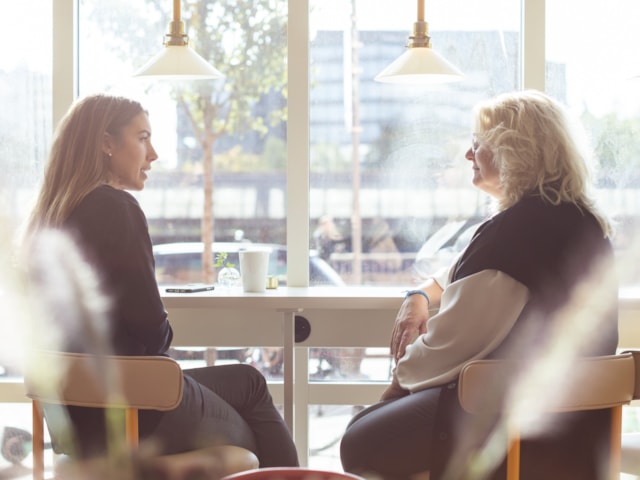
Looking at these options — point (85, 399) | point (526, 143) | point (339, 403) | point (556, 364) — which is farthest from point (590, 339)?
point (339, 403)

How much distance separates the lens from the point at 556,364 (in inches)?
68.3

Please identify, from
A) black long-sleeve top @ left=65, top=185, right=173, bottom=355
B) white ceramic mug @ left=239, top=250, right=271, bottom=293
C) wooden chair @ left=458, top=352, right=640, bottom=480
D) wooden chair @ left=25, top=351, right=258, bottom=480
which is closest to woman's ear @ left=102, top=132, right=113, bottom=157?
black long-sleeve top @ left=65, top=185, right=173, bottom=355

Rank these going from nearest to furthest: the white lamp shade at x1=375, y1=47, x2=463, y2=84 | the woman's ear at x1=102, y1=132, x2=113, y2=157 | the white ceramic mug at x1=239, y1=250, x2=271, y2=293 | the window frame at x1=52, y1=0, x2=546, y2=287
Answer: the woman's ear at x1=102, y1=132, x2=113, y2=157, the white lamp shade at x1=375, y1=47, x2=463, y2=84, the white ceramic mug at x1=239, y1=250, x2=271, y2=293, the window frame at x1=52, y1=0, x2=546, y2=287

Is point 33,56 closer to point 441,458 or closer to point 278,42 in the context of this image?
point 278,42

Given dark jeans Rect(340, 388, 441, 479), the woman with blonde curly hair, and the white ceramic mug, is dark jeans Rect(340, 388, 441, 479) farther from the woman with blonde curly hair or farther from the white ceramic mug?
the white ceramic mug

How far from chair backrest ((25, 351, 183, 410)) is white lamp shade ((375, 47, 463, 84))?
135 cm

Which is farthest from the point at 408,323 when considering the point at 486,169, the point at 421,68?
the point at 421,68

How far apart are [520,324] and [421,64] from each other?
3.50ft

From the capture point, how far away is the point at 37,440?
1.93 meters

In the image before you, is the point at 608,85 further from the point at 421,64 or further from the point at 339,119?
the point at 339,119

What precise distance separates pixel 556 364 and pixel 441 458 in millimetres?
333

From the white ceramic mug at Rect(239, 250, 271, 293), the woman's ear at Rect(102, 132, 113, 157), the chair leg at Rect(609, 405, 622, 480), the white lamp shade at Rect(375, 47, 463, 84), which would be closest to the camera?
the chair leg at Rect(609, 405, 622, 480)

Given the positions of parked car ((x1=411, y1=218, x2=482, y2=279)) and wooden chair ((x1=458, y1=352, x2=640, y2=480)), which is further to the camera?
parked car ((x1=411, y1=218, x2=482, y2=279))

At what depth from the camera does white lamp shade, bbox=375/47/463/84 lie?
255 cm
